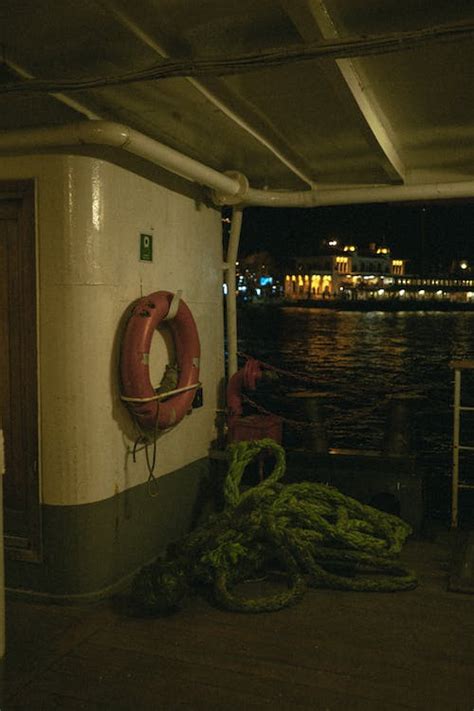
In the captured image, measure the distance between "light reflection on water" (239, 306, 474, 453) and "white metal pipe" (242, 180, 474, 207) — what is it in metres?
2.44

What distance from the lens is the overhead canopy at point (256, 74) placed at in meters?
3.12

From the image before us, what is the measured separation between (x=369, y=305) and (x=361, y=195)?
5184 inches

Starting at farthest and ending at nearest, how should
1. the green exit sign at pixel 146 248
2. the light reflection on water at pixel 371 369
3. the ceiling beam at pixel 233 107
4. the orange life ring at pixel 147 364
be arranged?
1. the light reflection on water at pixel 371 369
2. the green exit sign at pixel 146 248
3. the orange life ring at pixel 147 364
4. the ceiling beam at pixel 233 107

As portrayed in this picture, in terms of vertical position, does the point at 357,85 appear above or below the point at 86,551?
above

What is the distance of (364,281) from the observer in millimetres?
157000

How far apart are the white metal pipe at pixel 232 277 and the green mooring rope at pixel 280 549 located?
54.2 inches

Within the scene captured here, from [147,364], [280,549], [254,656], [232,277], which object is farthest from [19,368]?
[232,277]

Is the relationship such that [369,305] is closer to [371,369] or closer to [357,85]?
[371,369]

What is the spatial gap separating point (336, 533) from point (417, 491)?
1.20m

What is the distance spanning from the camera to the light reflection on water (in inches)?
739

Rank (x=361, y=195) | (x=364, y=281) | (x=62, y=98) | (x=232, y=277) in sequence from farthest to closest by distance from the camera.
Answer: (x=364, y=281) → (x=232, y=277) → (x=361, y=195) → (x=62, y=98)

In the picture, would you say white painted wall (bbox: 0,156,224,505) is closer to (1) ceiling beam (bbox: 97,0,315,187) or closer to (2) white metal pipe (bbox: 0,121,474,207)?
(2) white metal pipe (bbox: 0,121,474,207)

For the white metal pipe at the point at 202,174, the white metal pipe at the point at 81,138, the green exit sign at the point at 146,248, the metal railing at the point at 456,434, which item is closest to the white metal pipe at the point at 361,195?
the white metal pipe at the point at 202,174

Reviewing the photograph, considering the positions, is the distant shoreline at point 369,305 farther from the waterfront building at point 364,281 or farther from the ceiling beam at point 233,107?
the ceiling beam at point 233,107
